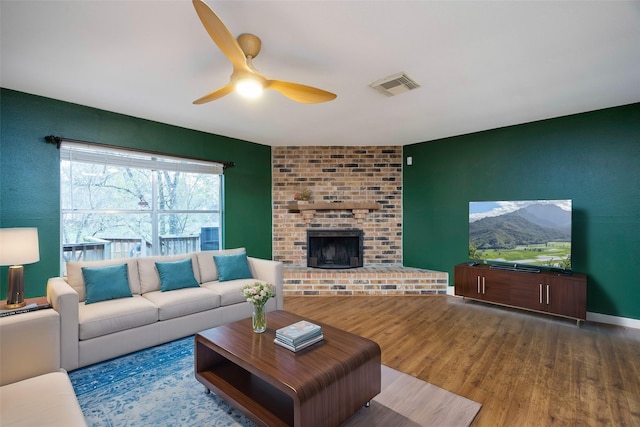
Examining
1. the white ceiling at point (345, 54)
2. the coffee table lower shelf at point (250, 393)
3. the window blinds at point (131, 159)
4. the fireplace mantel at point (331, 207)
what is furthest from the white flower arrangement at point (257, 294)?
the fireplace mantel at point (331, 207)

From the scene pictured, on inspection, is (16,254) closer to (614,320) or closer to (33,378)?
(33,378)

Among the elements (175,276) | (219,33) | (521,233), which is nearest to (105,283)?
(175,276)

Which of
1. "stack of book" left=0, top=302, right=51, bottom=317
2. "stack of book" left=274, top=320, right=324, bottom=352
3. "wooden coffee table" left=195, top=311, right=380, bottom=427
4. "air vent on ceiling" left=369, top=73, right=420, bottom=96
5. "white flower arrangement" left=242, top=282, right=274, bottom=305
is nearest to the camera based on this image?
"wooden coffee table" left=195, top=311, right=380, bottom=427

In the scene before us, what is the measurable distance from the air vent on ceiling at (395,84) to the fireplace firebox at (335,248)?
2.78m

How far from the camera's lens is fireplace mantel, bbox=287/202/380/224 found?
16.6ft

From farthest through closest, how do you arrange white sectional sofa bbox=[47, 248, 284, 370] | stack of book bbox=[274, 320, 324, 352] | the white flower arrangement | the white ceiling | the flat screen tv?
the flat screen tv < white sectional sofa bbox=[47, 248, 284, 370] < the white flower arrangement < stack of book bbox=[274, 320, 324, 352] < the white ceiling

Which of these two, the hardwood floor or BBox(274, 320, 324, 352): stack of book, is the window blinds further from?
BBox(274, 320, 324, 352): stack of book

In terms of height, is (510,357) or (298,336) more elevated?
(298,336)

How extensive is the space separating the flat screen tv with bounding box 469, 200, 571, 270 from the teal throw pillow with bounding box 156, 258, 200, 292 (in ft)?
12.3

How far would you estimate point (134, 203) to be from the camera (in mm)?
3768

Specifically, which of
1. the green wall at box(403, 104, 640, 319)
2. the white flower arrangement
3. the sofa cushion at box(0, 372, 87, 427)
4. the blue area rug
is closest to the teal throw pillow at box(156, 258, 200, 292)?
the blue area rug

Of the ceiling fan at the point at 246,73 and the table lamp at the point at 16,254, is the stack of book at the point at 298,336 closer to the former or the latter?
the ceiling fan at the point at 246,73

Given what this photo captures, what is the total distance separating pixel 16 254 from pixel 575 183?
5.60 meters

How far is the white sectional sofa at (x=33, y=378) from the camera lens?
1271mm
